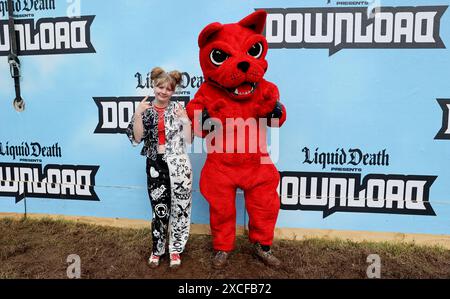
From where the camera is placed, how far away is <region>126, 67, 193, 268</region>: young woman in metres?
2.28

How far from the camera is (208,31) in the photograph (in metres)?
2.21

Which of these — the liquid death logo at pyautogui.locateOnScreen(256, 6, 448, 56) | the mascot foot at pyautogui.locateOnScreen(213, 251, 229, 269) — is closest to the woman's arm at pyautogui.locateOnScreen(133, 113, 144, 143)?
the mascot foot at pyautogui.locateOnScreen(213, 251, 229, 269)

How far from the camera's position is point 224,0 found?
9.13ft

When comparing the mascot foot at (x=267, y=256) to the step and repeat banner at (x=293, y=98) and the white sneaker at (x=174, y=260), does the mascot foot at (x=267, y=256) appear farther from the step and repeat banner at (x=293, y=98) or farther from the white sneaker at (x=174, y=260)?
the white sneaker at (x=174, y=260)

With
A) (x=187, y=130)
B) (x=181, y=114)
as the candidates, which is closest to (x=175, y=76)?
(x=181, y=114)

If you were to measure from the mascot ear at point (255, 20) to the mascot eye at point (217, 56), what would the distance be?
26 centimetres

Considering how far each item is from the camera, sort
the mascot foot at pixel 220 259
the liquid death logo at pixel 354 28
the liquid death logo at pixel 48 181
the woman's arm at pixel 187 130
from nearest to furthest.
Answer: the woman's arm at pixel 187 130 < the mascot foot at pixel 220 259 < the liquid death logo at pixel 354 28 < the liquid death logo at pixel 48 181

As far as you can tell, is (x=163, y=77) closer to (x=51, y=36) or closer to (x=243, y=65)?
(x=243, y=65)

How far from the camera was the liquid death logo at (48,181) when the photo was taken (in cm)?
316

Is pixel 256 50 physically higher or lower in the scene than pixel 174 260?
higher

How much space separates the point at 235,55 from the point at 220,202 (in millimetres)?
948

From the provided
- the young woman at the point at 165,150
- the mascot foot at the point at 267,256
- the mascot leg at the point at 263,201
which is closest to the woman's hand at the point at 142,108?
the young woman at the point at 165,150

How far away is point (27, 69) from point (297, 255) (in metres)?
2.72

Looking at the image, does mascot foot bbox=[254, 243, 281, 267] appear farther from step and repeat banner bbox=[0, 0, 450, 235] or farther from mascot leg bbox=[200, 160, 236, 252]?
step and repeat banner bbox=[0, 0, 450, 235]
